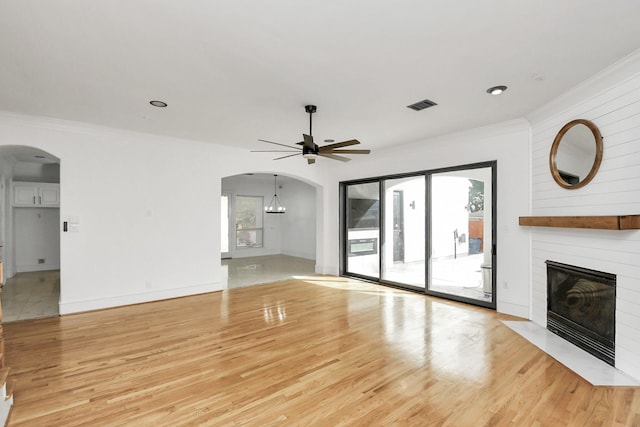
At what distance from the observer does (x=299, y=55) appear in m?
2.66

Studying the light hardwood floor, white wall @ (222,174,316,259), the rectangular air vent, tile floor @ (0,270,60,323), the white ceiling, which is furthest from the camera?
white wall @ (222,174,316,259)

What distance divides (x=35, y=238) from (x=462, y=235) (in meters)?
9.95

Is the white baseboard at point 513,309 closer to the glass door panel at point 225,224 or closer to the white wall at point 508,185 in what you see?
the white wall at point 508,185

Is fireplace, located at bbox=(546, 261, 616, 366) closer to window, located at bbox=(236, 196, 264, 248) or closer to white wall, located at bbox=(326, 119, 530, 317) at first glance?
white wall, located at bbox=(326, 119, 530, 317)

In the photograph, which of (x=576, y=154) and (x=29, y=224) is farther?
(x=29, y=224)

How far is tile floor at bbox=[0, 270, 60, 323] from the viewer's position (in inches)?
180

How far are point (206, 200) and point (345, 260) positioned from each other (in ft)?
11.2

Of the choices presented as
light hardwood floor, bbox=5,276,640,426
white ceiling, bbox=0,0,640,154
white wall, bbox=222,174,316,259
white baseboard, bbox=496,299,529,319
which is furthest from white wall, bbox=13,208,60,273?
white baseboard, bbox=496,299,529,319

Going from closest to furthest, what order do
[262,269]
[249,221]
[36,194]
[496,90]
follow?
[496,90] < [36,194] < [262,269] < [249,221]

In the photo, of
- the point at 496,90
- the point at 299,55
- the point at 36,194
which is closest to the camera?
the point at 299,55

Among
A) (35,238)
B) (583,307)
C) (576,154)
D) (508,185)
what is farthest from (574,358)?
(35,238)

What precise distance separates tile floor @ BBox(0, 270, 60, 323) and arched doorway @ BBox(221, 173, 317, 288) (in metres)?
4.02

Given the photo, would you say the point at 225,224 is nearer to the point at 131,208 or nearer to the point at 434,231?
the point at 131,208

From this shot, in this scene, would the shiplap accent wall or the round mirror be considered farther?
the round mirror
